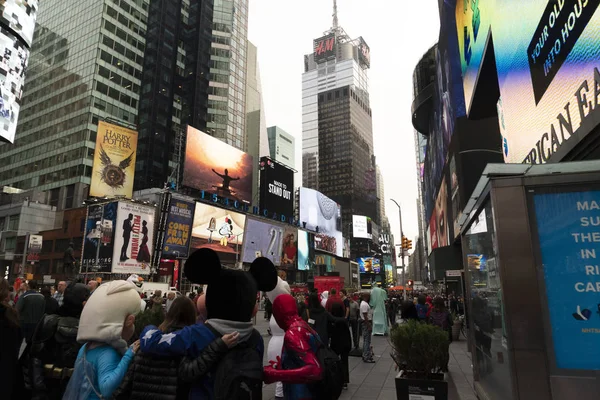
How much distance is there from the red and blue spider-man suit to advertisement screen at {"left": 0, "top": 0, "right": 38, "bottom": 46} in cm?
4561

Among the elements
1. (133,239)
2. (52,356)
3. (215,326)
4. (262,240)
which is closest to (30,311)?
(52,356)

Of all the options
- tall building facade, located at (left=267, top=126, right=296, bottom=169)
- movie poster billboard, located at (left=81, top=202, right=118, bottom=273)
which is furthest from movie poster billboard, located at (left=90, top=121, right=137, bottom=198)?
tall building facade, located at (left=267, top=126, right=296, bottom=169)

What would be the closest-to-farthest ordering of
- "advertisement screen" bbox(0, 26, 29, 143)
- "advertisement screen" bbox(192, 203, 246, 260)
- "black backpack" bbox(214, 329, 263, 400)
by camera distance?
"black backpack" bbox(214, 329, 263, 400)
"advertisement screen" bbox(0, 26, 29, 143)
"advertisement screen" bbox(192, 203, 246, 260)

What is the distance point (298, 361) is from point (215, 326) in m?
0.99

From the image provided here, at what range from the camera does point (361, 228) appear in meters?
131

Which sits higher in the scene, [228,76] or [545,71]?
[228,76]

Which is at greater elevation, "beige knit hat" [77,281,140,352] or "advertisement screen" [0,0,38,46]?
"advertisement screen" [0,0,38,46]

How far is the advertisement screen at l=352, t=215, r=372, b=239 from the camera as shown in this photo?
12912 centimetres

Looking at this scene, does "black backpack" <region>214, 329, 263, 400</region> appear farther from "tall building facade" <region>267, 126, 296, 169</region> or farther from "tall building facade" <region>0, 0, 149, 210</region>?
"tall building facade" <region>267, 126, 296, 169</region>

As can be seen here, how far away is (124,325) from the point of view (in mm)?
3018

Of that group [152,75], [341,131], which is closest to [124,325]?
[152,75]

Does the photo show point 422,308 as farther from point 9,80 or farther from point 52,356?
point 9,80

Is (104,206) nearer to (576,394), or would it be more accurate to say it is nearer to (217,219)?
(217,219)

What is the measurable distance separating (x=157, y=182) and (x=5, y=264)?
26.4m
